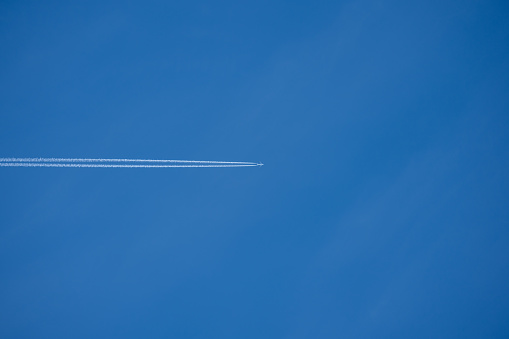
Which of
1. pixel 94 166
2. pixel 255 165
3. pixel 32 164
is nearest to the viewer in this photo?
pixel 32 164

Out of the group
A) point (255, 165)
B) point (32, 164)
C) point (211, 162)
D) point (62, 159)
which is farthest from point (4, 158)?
point (255, 165)

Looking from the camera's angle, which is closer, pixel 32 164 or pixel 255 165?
pixel 32 164

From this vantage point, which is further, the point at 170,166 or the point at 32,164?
the point at 170,166

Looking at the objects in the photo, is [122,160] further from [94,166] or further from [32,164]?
[32,164]

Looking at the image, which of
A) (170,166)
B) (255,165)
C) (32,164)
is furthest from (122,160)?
(255,165)

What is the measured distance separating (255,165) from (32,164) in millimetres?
13956

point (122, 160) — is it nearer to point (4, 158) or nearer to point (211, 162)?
point (211, 162)

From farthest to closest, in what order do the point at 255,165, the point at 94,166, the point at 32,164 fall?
the point at 255,165
the point at 94,166
the point at 32,164

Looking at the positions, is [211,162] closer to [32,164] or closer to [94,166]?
[94,166]

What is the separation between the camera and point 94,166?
1894cm

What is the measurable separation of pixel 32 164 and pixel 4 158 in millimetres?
2116

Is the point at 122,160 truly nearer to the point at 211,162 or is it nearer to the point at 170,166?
the point at 170,166

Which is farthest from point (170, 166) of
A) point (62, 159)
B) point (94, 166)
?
point (62, 159)

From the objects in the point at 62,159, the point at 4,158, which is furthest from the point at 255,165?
the point at 4,158
